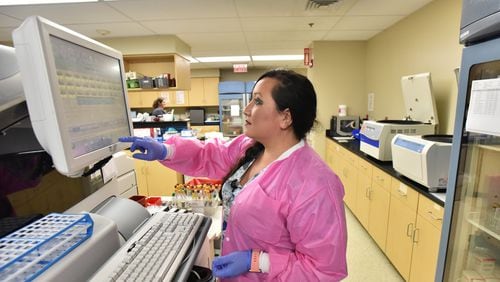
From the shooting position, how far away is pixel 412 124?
2.44 metres

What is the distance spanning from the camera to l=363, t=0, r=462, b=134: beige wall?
7.58ft

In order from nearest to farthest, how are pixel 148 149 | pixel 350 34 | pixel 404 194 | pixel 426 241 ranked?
pixel 148 149, pixel 426 241, pixel 404 194, pixel 350 34

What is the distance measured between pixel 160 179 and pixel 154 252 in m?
2.95

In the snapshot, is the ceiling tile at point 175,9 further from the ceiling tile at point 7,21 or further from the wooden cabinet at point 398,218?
the wooden cabinet at point 398,218

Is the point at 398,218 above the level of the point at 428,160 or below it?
below

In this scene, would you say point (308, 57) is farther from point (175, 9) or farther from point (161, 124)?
point (161, 124)

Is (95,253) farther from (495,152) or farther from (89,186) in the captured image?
(495,152)

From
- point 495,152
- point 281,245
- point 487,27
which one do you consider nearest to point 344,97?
point 495,152

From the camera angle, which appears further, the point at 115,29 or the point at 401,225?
the point at 115,29

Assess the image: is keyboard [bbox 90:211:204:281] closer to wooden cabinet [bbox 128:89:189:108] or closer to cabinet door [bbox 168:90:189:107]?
wooden cabinet [bbox 128:89:189:108]

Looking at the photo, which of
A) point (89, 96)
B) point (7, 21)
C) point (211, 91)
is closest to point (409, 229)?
point (89, 96)

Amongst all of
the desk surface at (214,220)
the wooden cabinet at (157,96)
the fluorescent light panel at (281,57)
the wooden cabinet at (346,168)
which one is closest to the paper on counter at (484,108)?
the desk surface at (214,220)

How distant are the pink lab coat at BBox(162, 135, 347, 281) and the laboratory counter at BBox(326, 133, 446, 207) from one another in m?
1.13

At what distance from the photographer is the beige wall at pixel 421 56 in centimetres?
231
